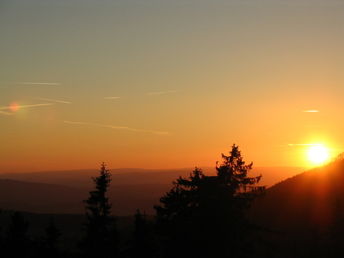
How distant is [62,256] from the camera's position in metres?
42.7

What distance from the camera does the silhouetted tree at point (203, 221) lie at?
2642 cm

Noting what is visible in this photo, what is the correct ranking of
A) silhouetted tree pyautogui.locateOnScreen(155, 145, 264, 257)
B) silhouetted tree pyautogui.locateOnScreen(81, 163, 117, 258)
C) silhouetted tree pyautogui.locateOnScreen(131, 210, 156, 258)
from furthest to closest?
silhouetted tree pyautogui.locateOnScreen(131, 210, 156, 258)
silhouetted tree pyautogui.locateOnScreen(81, 163, 117, 258)
silhouetted tree pyautogui.locateOnScreen(155, 145, 264, 257)

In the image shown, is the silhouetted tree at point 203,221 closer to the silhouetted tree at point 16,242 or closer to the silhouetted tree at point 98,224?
the silhouetted tree at point 98,224

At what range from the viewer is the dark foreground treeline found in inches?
1050

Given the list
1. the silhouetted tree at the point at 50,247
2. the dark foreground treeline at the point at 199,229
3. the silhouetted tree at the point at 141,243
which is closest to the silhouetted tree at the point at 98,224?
the dark foreground treeline at the point at 199,229

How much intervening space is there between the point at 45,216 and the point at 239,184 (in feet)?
570

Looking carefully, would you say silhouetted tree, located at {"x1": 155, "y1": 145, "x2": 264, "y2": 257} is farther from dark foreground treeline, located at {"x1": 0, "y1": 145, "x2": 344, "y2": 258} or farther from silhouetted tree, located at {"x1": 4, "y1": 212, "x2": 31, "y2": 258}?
silhouetted tree, located at {"x1": 4, "y1": 212, "x2": 31, "y2": 258}

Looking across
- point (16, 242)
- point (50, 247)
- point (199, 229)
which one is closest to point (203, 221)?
point (199, 229)

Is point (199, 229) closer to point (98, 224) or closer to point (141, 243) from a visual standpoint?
point (98, 224)

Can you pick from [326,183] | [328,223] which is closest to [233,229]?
[328,223]

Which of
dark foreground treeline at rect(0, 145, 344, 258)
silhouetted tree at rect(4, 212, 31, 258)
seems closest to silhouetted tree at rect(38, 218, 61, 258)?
dark foreground treeline at rect(0, 145, 344, 258)

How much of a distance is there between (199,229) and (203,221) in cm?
47

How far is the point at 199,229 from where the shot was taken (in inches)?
1042

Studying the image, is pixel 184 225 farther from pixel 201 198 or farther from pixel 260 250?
pixel 260 250
